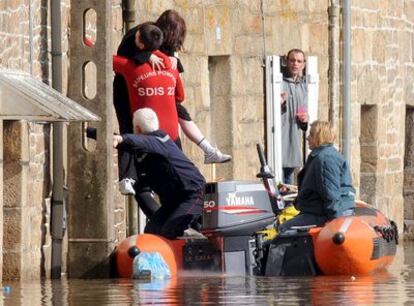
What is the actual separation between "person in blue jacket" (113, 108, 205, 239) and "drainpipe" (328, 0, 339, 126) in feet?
22.8

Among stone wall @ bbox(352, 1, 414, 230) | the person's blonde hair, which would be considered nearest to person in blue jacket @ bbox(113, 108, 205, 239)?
the person's blonde hair

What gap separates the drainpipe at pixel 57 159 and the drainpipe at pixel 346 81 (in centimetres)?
743

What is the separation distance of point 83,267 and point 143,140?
1279 mm

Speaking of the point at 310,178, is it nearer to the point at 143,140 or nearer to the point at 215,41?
the point at 143,140

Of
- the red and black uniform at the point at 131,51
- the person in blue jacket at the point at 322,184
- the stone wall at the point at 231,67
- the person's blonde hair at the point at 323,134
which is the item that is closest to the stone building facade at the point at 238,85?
the stone wall at the point at 231,67

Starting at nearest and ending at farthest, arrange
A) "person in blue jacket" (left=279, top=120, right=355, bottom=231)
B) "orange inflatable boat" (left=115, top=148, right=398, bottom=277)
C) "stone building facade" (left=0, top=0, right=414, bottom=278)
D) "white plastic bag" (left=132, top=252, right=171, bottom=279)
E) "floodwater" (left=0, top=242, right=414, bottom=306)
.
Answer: "floodwater" (left=0, top=242, right=414, bottom=306), "stone building facade" (left=0, top=0, right=414, bottom=278), "white plastic bag" (left=132, top=252, right=171, bottom=279), "orange inflatable boat" (left=115, top=148, right=398, bottom=277), "person in blue jacket" (left=279, top=120, right=355, bottom=231)

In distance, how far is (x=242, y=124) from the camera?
22750mm

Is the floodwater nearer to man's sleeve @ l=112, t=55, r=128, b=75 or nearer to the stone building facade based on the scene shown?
the stone building facade

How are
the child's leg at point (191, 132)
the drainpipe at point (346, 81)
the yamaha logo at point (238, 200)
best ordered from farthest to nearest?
the drainpipe at point (346, 81), the child's leg at point (191, 132), the yamaha logo at point (238, 200)

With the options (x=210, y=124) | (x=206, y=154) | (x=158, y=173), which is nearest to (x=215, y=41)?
(x=210, y=124)

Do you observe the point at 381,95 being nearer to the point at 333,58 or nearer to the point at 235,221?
the point at 333,58

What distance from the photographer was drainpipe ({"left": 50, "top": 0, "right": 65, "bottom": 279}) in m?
17.8

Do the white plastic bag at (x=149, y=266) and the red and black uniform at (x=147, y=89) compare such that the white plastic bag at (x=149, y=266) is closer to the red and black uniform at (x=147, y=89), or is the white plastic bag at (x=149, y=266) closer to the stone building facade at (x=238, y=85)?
the stone building facade at (x=238, y=85)

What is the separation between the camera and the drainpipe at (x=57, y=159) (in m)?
17.8
